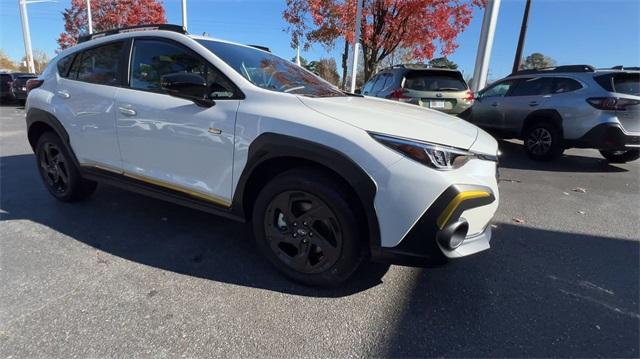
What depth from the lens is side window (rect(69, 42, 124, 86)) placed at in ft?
11.4

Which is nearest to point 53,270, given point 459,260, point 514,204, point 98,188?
point 98,188

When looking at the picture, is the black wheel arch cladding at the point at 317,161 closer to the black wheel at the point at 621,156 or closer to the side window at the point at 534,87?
the side window at the point at 534,87

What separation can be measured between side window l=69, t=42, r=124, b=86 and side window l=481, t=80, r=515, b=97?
751 centimetres

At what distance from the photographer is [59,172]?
163 inches

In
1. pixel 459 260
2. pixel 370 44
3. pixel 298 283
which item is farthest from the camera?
pixel 370 44

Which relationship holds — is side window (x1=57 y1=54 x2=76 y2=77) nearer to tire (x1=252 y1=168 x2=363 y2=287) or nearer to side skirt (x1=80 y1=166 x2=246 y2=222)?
side skirt (x1=80 y1=166 x2=246 y2=222)

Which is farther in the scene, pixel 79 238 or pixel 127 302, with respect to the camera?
pixel 79 238

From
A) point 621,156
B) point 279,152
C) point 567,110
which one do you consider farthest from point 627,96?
point 279,152

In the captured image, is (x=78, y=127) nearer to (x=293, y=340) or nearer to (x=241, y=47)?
(x=241, y=47)

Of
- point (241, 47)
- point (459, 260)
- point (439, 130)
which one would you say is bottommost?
point (459, 260)

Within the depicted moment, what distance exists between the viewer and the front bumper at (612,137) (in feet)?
19.7

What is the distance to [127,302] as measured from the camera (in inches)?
97.0

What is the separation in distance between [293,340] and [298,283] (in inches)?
22.3

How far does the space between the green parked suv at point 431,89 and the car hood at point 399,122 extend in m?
4.56
